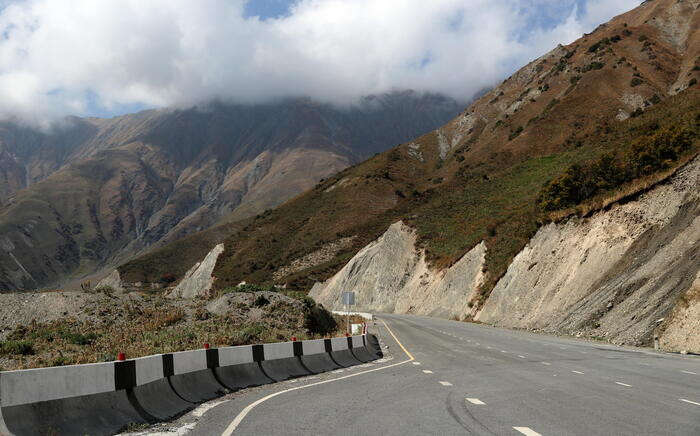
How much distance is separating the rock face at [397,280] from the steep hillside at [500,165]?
7.86 ft

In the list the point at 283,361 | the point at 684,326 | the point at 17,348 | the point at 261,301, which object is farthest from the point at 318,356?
the point at 684,326

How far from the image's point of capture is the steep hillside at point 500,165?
228ft

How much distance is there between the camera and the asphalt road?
7719 millimetres

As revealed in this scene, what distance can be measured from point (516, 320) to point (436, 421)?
124ft

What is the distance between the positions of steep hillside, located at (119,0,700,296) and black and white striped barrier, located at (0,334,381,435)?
39456 mm

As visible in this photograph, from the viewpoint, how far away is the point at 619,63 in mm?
108188

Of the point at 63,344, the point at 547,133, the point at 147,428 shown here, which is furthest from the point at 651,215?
the point at 547,133

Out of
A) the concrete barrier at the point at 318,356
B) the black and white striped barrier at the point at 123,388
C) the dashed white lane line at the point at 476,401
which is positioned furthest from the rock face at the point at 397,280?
the dashed white lane line at the point at 476,401

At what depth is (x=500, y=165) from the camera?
326 feet

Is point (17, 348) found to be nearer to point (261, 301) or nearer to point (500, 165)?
point (261, 301)

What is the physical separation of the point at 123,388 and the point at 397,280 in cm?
7346

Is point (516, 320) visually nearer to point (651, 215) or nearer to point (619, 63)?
point (651, 215)

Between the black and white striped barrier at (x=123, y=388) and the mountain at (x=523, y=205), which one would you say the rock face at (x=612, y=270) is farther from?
the black and white striped barrier at (x=123, y=388)

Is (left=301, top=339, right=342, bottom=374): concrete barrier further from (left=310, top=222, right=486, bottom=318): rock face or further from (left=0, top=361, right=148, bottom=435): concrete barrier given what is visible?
(left=310, top=222, right=486, bottom=318): rock face
